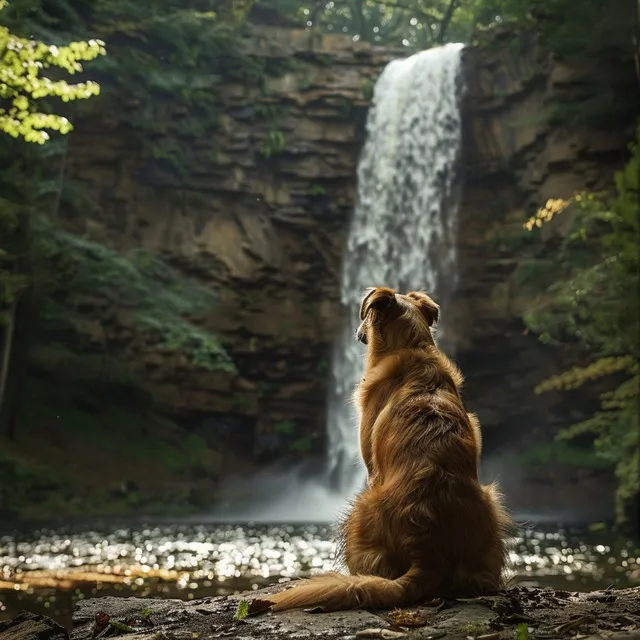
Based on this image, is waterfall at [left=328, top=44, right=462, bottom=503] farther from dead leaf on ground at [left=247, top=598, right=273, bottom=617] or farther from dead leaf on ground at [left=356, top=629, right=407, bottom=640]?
dead leaf on ground at [left=356, top=629, right=407, bottom=640]

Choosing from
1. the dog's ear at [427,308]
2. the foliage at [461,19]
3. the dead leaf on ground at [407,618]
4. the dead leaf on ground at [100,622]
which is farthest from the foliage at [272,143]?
the dead leaf on ground at [407,618]

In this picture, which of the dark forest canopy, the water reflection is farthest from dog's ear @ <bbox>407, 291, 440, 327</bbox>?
the dark forest canopy

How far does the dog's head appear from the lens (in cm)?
425

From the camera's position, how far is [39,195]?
14.7 m

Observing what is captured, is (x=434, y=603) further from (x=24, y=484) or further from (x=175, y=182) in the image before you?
(x=175, y=182)

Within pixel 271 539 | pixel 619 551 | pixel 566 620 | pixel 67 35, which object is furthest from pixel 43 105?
pixel 619 551

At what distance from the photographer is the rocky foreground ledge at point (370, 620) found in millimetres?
3031

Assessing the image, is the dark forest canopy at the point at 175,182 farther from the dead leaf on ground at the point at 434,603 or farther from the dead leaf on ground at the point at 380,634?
the dead leaf on ground at the point at 380,634

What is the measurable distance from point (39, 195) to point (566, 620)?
13493mm

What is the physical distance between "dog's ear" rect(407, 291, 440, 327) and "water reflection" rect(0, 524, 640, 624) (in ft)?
6.45

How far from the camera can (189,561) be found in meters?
9.24

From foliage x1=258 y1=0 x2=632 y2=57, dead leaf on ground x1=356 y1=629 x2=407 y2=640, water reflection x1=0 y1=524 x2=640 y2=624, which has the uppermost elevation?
foliage x1=258 y1=0 x2=632 y2=57

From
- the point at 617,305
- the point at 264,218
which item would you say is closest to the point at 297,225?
the point at 264,218

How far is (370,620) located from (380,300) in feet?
5.50
